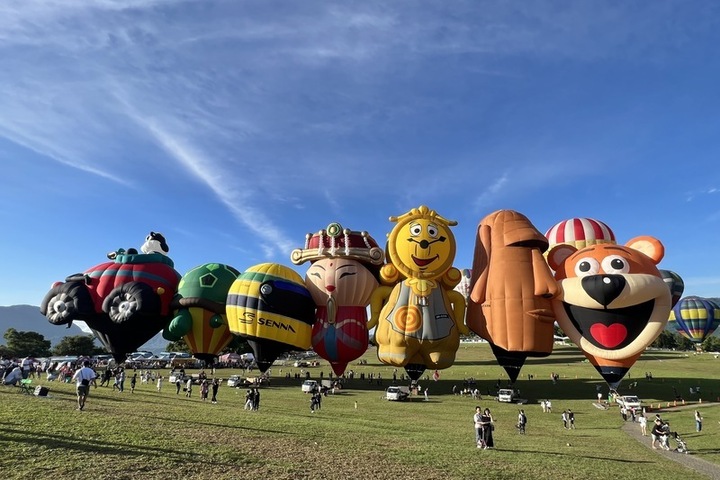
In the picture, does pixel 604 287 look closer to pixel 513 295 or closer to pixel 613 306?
pixel 613 306

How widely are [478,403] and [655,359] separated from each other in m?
53.4

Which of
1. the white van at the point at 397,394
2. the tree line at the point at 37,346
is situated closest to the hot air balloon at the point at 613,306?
the white van at the point at 397,394

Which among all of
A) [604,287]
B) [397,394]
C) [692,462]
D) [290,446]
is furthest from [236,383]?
[692,462]

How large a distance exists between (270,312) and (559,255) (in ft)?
55.4

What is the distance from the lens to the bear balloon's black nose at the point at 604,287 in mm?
23000

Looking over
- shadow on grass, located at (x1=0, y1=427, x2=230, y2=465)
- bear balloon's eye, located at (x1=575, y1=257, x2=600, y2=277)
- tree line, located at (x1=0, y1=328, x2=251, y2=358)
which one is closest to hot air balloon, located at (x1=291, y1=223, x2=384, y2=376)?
bear balloon's eye, located at (x1=575, y1=257, x2=600, y2=277)

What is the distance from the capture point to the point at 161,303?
3216cm

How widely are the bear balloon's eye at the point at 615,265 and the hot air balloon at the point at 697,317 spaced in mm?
48895

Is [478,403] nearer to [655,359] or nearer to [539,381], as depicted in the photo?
[539,381]

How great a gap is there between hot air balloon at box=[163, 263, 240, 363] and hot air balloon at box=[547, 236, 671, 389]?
21.1 m

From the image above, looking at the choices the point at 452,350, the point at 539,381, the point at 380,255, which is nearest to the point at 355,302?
the point at 380,255

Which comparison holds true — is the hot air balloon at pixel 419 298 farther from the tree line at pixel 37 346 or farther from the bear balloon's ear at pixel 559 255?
the tree line at pixel 37 346

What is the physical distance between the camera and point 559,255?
26203 mm

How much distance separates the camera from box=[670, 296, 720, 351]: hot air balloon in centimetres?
6047
